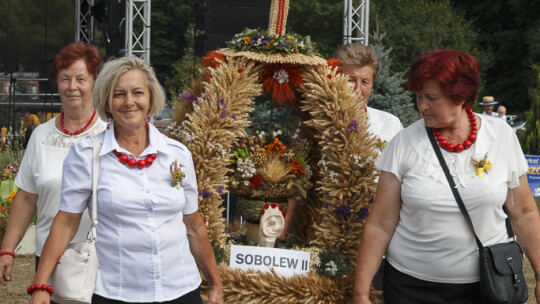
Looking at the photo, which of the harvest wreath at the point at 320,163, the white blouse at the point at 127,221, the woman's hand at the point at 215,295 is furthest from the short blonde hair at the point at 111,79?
the harvest wreath at the point at 320,163

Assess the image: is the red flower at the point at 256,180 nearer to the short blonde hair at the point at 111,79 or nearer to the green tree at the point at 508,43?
the short blonde hair at the point at 111,79

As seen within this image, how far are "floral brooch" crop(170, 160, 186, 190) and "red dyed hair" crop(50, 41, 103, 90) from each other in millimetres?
878

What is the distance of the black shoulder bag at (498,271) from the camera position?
9.41ft

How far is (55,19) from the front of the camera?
1855 cm

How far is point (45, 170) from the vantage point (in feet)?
10.8

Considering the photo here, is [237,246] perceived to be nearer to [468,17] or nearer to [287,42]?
[287,42]

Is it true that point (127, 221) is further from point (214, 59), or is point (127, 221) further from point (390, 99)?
point (390, 99)

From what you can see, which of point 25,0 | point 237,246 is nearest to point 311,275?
point 237,246

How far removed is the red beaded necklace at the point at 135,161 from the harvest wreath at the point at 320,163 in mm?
1246

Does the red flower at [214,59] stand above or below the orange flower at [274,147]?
above

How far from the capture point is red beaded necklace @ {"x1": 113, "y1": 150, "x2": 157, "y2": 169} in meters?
2.75

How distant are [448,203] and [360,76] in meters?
1.75

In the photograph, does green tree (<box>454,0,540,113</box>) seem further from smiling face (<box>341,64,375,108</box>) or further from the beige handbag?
the beige handbag

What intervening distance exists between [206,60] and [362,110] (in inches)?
35.9
